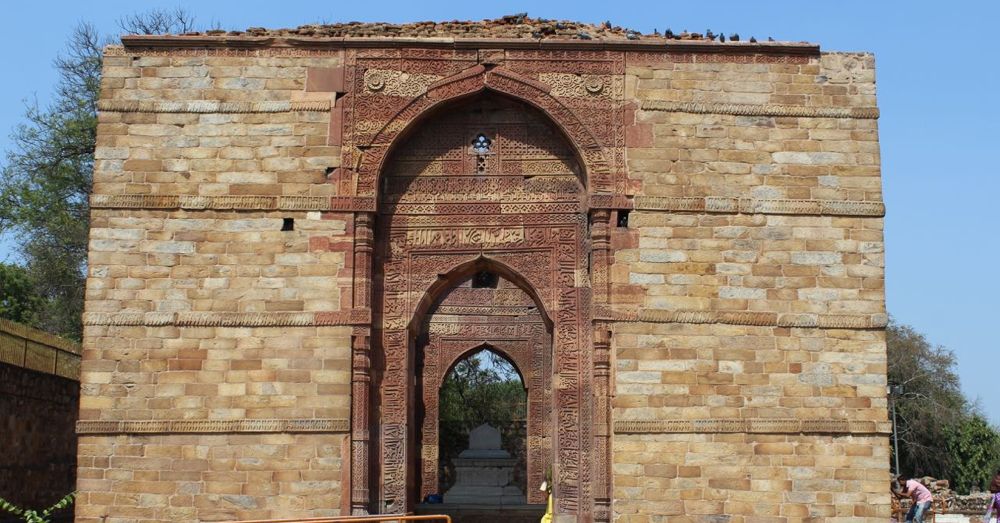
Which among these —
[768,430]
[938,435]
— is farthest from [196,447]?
[938,435]

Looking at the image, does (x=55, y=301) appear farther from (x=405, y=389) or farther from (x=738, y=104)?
(x=738, y=104)

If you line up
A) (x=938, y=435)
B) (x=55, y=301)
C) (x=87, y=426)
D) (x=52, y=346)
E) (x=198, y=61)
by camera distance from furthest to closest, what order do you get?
(x=938, y=435)
(x=55, y=301)
(x=52, y=346)
(x=198, y=61)
(x=87, y=426)

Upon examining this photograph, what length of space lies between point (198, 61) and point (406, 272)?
285cm

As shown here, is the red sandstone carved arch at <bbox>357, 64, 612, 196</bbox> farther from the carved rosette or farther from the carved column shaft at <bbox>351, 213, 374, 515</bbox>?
the carved column shaft at <bbox>351, 213, 374, 515</bbox>

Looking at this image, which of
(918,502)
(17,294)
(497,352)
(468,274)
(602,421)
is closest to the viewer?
(602,421)

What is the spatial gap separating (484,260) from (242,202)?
2392mm

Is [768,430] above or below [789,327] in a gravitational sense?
below

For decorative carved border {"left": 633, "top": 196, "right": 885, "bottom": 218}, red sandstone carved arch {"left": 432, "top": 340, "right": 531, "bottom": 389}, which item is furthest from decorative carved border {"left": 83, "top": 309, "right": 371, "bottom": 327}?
red sandstone carved arch {"left": 432, "top": 340, "right": 531, "bottom": 389}

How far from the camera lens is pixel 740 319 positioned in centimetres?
1076

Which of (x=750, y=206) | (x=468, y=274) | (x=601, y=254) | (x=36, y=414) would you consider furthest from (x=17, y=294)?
(x=750, y=206)

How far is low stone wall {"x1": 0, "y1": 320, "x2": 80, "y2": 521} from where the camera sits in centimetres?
1321

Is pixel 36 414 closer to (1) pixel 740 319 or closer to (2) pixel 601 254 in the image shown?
(2) pixel 601 254

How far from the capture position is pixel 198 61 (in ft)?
36.7

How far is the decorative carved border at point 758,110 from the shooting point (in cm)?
1111
